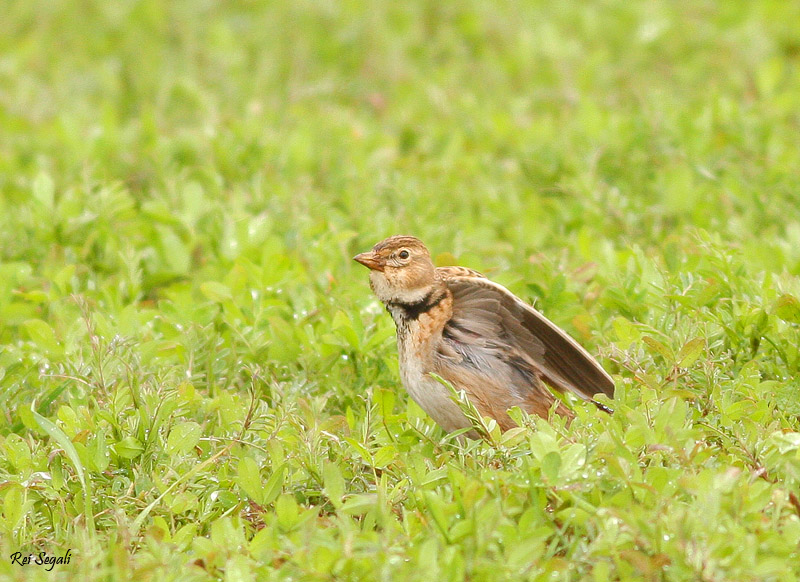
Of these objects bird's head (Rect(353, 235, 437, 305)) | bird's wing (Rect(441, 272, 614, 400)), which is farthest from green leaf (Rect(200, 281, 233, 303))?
bird's wing (Rect(441, 272, 614, 400))

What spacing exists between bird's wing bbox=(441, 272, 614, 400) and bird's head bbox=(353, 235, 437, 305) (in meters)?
0.10

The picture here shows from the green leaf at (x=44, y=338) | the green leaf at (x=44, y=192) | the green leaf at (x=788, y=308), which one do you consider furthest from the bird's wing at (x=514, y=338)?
the green leaf at (x=44, y=192)

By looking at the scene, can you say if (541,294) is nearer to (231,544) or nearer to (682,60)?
(231,544)

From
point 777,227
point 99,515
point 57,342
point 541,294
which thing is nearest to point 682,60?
point 777,227

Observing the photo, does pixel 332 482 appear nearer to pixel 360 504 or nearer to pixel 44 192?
pixel 360 504

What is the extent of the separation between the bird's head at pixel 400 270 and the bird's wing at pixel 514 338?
0.10 meters

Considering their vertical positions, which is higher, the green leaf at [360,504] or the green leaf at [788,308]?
the green leaf at [788,308]

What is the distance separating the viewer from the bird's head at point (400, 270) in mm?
4570

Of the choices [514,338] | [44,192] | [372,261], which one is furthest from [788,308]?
[44,192]

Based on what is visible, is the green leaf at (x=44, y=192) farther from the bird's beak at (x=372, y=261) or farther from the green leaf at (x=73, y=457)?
the green leaf at (x=73, y=457)

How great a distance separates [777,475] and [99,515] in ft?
7.24

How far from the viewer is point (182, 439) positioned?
13.3ft

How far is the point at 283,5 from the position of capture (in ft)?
34.1

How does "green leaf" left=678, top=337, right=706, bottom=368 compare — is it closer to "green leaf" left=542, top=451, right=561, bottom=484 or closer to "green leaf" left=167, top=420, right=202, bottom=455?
"green leaf" left=542, top=451, right=561, bottom=484
